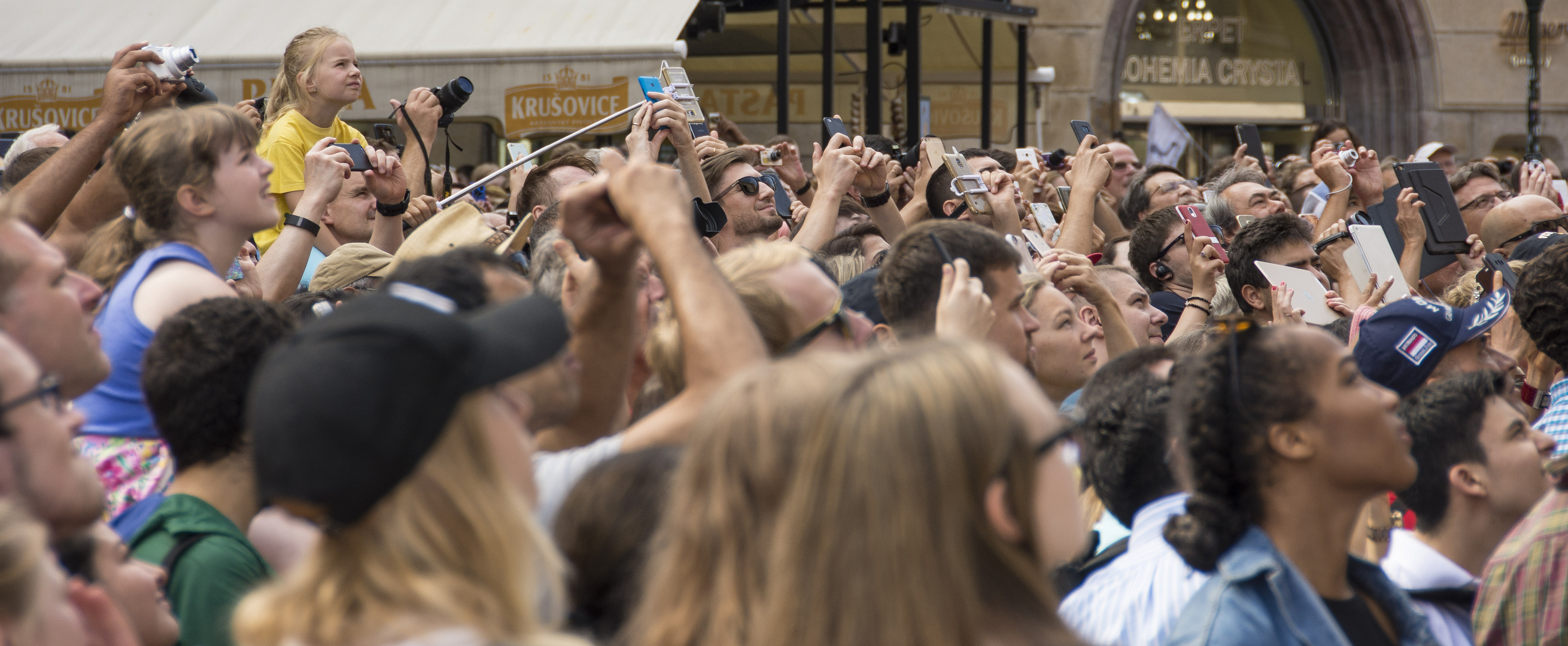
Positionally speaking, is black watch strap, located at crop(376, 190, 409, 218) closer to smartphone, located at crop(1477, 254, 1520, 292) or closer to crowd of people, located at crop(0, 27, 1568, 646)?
crowd of people, located at crop(0, 27, 1568, 646)

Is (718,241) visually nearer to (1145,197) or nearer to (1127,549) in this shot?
(1127,549)

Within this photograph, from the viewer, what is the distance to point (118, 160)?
3033mm

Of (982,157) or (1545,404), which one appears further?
(982,157)

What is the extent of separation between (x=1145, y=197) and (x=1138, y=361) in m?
4.63

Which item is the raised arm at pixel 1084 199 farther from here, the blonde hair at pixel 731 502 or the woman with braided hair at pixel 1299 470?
the blonde hair at pixel 731 502

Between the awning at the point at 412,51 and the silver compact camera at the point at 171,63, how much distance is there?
4409 millimetres

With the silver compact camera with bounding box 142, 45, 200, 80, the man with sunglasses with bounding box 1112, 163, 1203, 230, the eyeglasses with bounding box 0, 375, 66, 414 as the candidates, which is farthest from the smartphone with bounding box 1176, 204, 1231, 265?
the eyeglasses with bounding box 0, 375, 66, 414

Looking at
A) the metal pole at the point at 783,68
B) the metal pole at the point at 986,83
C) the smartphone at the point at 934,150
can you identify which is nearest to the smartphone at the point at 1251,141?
the smartphone at the point at 934,150

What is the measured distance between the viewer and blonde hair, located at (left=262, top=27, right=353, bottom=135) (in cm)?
482

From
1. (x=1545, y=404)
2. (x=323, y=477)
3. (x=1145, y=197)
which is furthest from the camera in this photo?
(x=1145, y=197)

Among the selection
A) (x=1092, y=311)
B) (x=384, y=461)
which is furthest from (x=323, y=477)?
(x=1092, y=311)

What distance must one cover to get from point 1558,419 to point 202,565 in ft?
11.0

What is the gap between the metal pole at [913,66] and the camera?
12266 millimetres

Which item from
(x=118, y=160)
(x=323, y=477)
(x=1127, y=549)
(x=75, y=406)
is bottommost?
(x=1127, y=549)
